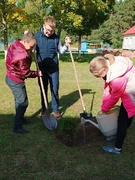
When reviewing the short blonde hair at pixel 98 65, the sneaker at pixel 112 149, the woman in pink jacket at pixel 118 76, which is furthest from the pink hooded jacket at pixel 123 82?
the sneaker at pixel 112 149

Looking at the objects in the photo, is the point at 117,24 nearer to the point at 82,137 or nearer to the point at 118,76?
the point at 82,137

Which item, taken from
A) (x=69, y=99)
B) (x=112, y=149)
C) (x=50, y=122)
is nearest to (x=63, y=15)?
(x=69, y=99)

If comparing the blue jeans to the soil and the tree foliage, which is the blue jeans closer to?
the soil

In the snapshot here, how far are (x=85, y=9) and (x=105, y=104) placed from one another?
47.7 feet

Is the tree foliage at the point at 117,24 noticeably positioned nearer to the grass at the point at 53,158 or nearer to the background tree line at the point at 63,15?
the background tree line at the point at 63,15

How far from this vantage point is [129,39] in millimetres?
A: 38562

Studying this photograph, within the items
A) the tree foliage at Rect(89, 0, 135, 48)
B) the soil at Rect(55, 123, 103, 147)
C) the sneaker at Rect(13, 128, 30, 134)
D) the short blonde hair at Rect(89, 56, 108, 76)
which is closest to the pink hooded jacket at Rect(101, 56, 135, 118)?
the short blonde hair at Rect(89, 56, 108, 76)

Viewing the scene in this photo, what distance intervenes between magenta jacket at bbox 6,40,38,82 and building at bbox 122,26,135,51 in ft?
110

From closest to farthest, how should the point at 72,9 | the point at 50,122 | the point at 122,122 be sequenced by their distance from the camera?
the point at 122,122 < the point at 50,122 < the point at 72,9

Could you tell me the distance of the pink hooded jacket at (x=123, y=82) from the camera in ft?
9.87

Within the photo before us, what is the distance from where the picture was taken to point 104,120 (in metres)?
3.67

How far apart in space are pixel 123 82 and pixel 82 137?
4.75 feet

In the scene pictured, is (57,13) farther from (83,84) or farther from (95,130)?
(95,130)

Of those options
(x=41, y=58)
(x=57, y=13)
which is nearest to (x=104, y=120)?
(x=41, y=58)
